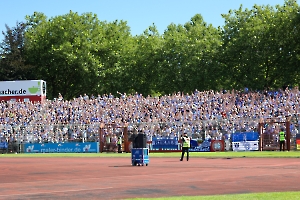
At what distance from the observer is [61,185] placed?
75.9ft

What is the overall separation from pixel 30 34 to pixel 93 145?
40.8 meters

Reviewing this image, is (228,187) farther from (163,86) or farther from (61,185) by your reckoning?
(163,86)

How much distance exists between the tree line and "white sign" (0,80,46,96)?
15.0 m

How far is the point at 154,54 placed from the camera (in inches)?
3263

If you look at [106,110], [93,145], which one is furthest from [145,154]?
[106,110]

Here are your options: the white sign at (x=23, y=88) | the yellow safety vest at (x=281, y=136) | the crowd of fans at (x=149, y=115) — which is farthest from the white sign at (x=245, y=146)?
the white sign at (x=23, y=88)

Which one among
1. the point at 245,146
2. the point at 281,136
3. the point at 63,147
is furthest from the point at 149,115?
the point at 281,136

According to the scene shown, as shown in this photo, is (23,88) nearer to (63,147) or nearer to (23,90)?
(23,90)

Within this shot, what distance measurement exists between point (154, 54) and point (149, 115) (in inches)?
966

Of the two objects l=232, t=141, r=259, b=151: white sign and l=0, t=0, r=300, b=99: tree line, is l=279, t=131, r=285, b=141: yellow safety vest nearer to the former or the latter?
l=232, t=141, r=259, b=151: white sign

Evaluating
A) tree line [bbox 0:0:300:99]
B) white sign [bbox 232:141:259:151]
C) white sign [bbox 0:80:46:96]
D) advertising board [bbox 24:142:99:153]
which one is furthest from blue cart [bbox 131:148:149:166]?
tree line [bbox 0:0:300:99]

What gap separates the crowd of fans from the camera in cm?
5297

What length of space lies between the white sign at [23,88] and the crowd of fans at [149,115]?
375 cm

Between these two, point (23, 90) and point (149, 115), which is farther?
point (23, 90)
